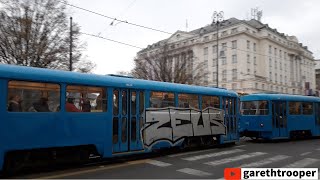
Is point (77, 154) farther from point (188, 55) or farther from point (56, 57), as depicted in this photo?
point (188, 55)

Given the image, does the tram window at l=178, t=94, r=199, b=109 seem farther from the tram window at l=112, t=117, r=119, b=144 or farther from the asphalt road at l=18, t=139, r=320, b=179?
the tram window at l=112, t=117, r=119, b=144

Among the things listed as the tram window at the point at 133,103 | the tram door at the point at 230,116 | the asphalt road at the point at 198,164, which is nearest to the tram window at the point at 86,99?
the tram window at the point at 133,103

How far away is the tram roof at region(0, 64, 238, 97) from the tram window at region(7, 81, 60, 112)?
0.16 metres

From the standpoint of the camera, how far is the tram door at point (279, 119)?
1833cm

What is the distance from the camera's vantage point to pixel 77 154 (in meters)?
9.85

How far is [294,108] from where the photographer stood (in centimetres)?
1956

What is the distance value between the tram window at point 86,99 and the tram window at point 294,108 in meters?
12.6

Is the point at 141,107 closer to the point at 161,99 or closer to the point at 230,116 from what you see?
the point at 161,99

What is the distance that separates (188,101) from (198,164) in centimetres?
335

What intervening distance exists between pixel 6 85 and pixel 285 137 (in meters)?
15.1

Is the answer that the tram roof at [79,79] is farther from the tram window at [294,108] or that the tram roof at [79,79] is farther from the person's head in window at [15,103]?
the tram window at [294,108]

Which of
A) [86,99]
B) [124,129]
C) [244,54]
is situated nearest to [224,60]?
[244,54]

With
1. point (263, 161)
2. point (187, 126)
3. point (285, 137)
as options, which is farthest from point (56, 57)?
point (263, 161)

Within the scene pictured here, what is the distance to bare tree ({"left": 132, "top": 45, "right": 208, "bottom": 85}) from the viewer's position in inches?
1551
